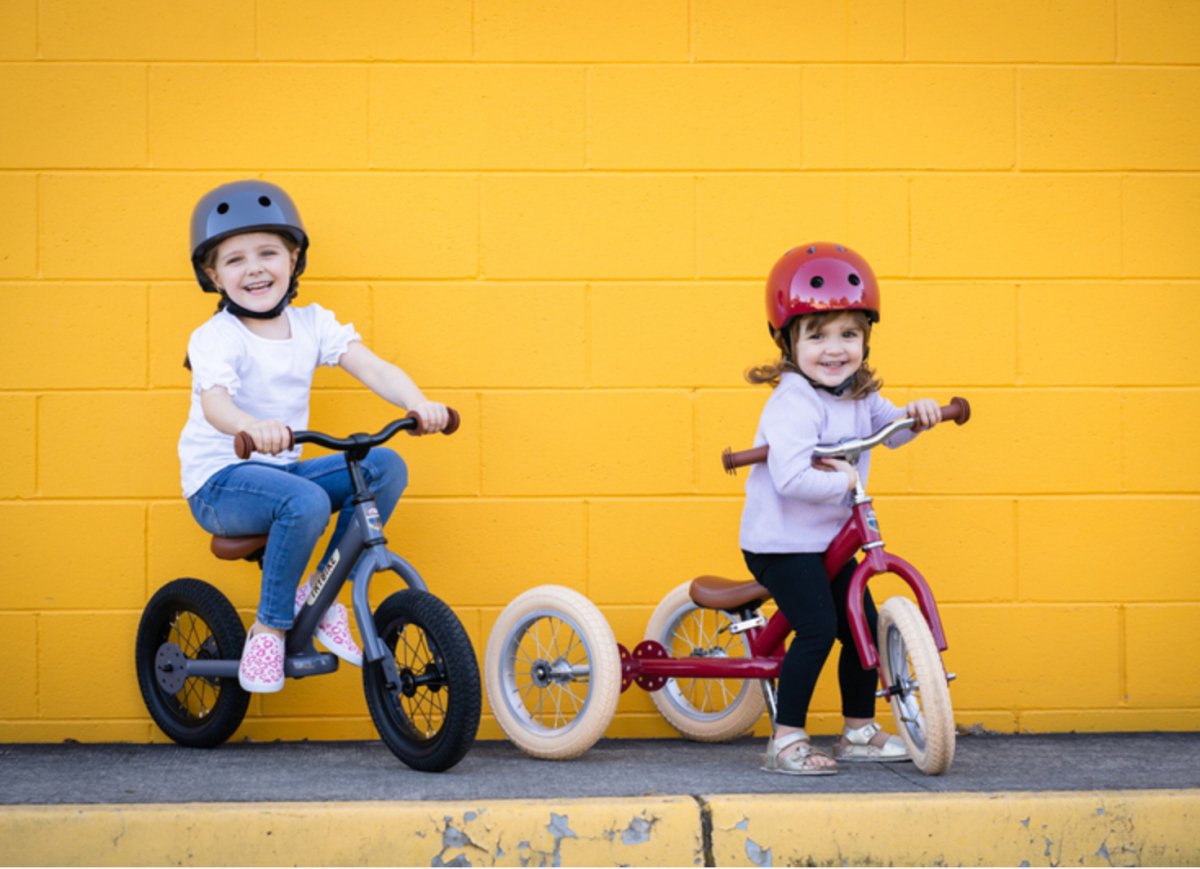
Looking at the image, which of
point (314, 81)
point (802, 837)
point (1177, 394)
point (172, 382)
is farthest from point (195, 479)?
point (1177, 394)

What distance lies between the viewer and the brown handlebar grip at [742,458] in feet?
14.4

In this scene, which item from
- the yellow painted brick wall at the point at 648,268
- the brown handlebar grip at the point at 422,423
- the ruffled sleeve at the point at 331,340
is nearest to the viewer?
the brown handlebar grip at the point at 422,423

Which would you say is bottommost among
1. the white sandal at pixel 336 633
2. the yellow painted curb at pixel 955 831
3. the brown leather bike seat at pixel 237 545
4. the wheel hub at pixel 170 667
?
the yellow painted curb at pixel 955 831

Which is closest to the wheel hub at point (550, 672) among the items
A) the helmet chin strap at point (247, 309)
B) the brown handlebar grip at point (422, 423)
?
the brown handlebar grip at point (422, 423)

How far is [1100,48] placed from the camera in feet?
16.8

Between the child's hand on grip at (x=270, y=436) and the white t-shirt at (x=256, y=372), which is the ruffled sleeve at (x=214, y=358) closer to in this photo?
the white t-shirt at (x=256, y=372)

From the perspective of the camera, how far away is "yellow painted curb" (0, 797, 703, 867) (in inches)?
146

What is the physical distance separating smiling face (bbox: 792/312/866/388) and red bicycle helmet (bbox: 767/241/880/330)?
0.19ft

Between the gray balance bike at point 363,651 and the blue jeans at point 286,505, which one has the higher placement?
the blue jeans at point 286,505

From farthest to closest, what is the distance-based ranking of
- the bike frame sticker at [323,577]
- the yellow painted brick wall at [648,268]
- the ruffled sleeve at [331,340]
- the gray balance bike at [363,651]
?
the yellow painted brick wall at [648,268]
the ruffled sleeve at [331,340]
the bike frame sticker at [323,577]
the gray balance bike at [363,651]

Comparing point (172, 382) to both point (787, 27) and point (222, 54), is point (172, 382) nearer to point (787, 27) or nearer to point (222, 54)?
point (222, 54)

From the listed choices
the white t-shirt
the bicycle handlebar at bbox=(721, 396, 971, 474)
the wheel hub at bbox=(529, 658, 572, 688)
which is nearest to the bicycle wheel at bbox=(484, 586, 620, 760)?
the wheel hub at bbox=(529, 658, 572, 688)

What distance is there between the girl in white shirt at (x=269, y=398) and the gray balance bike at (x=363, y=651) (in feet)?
0.27

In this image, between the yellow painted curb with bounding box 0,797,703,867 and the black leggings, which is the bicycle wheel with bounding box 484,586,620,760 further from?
the yellow painted curb with bounding box 0,797,703,867
